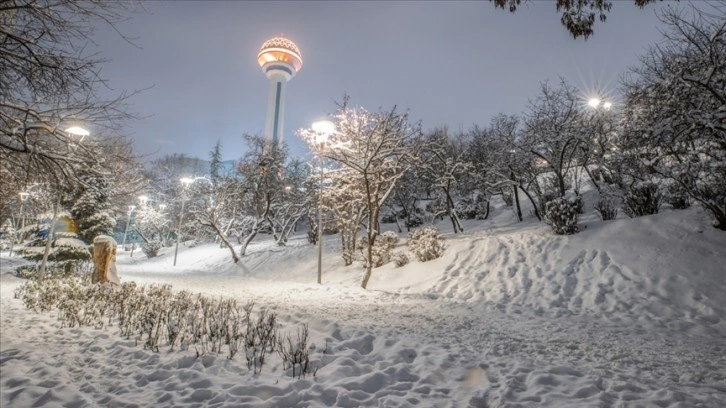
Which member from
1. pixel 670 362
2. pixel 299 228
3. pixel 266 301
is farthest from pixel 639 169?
pixel 299 228

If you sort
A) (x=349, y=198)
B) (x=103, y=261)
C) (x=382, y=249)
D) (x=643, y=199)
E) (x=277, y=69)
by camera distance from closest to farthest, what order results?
(x=103, y=261) < (x=643, y=199) < (x=382, y=249) < (x=349, y=198) < (x=277, y=69)

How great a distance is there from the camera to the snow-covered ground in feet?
12.0

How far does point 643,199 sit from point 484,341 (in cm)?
1086

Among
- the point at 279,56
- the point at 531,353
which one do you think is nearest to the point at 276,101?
the point at 279,56

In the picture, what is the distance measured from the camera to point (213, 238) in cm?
3616

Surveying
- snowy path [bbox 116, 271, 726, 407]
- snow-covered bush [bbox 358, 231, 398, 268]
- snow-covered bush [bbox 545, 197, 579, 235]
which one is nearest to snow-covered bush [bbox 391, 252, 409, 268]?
snow-covered bush [bbox 358, 231, 398, 268]

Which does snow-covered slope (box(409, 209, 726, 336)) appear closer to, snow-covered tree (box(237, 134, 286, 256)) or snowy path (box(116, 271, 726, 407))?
snowy path (box(116, 271, 726, 407))

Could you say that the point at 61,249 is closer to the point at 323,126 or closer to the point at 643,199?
the point at 323,126

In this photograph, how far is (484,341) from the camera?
561 cm

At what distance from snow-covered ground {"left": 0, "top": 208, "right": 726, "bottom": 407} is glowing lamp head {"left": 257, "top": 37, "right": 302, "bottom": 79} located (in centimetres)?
9323

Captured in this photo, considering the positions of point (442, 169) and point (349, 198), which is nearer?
point (349, 198)

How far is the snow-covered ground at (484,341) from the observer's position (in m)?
3.65

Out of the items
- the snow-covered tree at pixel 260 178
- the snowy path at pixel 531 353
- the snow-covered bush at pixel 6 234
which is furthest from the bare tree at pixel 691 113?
the snow-covered bush at pixel 6 234

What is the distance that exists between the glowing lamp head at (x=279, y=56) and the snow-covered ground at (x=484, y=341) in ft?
306
